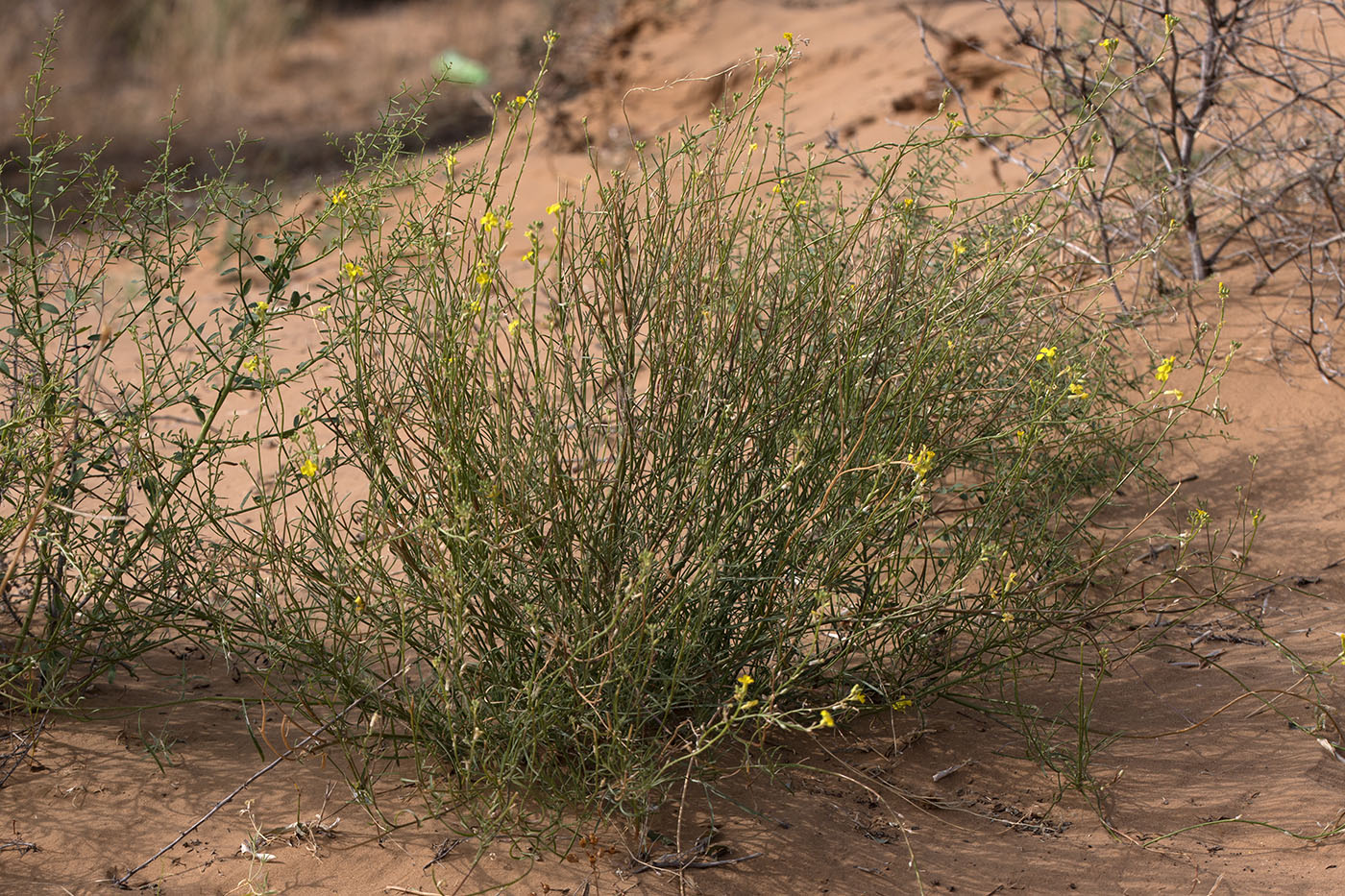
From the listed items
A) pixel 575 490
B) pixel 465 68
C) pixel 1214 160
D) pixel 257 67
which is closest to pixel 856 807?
pixel 575 490

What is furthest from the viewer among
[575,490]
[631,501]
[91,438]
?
[91,438]

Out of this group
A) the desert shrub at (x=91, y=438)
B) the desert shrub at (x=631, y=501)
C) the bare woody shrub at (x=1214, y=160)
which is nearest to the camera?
the desert shrub at (x=631, y=501)

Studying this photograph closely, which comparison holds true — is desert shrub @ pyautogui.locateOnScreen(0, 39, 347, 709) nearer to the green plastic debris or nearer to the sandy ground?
the sandy ground

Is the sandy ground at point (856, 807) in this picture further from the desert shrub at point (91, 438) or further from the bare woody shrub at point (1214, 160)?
the bare woody shrub at point (1214, 160)

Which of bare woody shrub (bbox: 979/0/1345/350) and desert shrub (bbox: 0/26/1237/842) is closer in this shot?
desert shrub (bbox: 0/26/1237/842)

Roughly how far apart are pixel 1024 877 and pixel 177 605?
1.83 m

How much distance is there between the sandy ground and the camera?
235cm

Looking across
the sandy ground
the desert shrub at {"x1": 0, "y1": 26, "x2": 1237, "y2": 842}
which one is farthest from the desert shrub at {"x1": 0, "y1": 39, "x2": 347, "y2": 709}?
the sandy ground

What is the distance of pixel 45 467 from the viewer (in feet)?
8.20

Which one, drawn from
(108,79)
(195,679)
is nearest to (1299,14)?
(195,679)

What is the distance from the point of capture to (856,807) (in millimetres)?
2609

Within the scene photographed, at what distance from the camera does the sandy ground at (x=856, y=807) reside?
235cm

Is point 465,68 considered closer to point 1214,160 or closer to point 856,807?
point 1214,160

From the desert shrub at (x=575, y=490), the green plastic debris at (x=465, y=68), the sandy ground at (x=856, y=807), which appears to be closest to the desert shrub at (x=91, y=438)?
the desert shrub at (x=575, y=490)
